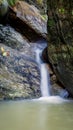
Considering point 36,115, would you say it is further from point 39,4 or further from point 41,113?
point 39,4

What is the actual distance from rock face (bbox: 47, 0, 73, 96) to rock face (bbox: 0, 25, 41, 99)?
813 mm

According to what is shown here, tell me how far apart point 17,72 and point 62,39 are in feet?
5.46

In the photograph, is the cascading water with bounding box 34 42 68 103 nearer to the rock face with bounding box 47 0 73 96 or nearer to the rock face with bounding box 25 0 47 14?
the rock face with bounding box 47 0 73 96

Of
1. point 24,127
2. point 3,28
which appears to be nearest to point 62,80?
point 24,127

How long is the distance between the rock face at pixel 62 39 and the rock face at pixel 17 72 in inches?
32.0

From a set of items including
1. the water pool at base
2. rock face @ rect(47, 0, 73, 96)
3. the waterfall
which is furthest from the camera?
the waterfall

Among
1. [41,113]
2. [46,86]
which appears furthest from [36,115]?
[46,86]

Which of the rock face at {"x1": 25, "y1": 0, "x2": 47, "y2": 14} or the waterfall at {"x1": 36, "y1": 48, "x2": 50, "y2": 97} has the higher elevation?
the rock face at {"x1": 25, "y1": 0, "x2": 47, "y2": 14}

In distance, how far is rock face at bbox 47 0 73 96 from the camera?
7.32 meters

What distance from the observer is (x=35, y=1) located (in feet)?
45.3

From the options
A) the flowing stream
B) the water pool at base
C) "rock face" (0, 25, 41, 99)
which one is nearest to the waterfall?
the flowing stream

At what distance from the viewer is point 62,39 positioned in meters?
7.49

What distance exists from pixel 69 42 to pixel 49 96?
1.58 meters

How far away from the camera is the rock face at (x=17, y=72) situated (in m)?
7.74
